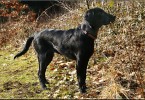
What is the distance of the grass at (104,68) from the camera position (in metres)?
6.02

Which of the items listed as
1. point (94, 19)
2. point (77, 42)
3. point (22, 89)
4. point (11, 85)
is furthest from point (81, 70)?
point (11, 85)

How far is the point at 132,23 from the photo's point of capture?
341 inches

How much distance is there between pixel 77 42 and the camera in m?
5.87

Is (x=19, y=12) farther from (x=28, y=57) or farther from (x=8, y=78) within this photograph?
(x=8, y=78)

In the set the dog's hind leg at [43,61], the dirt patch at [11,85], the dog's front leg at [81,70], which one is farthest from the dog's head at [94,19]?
the dirt patch at [11,85]

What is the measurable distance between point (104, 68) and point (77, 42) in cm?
146

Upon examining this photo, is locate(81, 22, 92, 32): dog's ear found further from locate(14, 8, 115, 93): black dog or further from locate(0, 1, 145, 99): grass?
locate(0, 1, 145, 99): grass

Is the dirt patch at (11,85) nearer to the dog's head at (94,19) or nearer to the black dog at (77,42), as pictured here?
the black dog at (77,42)

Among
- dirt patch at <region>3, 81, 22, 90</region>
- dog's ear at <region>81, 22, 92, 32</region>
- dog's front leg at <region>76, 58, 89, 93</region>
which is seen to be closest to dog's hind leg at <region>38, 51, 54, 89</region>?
dirt patch at <region>3, 81, 22, 90</region>

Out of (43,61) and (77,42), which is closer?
(77,42)

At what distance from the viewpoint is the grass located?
6.02 metres

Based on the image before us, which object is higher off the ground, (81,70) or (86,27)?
(86,27)

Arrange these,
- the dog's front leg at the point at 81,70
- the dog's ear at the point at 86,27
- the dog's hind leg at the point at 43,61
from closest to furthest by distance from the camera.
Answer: the dog's ear at the point at 86,27, the dog's front leg at the point at 81,70, the dog's hind leg at the point at 43,61

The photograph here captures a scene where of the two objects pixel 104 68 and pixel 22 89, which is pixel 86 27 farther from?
pixel 22 89
